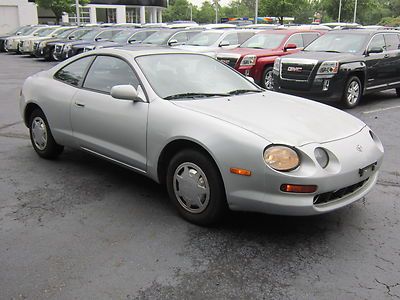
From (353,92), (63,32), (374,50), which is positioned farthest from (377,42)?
(63,32)

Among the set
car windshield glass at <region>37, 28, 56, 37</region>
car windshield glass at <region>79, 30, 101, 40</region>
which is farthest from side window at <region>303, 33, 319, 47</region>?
car windshield glass at <region>37, 28, 56, 37</region>

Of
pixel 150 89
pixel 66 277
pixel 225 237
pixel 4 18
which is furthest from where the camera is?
pixel 4 18

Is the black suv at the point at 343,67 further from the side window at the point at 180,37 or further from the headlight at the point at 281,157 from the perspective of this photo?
the headlight at the point at 281,157

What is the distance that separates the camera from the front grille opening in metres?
3.50

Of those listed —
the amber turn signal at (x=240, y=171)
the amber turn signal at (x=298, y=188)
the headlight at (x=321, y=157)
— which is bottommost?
the amber turn signal at (x=298, y=188)

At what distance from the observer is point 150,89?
433cm

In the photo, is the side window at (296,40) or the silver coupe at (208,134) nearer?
the silver coupe at (208,134)

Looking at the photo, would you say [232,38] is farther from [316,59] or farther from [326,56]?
[316,59]

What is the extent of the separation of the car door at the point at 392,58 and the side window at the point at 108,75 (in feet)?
25.6

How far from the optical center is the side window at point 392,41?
35.3 ft

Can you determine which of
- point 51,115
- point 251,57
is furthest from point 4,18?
point 51,115

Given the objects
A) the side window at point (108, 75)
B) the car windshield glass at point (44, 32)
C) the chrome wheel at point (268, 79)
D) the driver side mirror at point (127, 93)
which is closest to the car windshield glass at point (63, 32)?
the car windshield glass at point (44, 32)

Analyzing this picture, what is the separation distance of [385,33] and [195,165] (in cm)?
885

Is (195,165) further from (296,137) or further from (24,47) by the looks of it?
(24,47)
